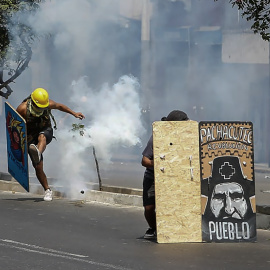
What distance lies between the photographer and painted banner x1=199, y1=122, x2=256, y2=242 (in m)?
9.49

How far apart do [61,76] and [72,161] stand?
79.8 ft

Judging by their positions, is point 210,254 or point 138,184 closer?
point 210,254

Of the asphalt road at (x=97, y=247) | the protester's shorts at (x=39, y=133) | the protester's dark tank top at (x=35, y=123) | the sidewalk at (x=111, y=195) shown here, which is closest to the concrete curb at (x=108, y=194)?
the sidewalk at (x=111, y=195)

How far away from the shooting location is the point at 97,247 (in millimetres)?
9039

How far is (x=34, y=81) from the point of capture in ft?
139

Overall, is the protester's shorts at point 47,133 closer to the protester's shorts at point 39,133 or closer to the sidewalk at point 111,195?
the protester's shorts at point 39,133

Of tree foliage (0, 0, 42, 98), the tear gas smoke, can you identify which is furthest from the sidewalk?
tree foliage (0, 0, 42, 98)

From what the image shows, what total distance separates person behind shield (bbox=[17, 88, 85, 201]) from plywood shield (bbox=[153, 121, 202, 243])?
3.17 meters

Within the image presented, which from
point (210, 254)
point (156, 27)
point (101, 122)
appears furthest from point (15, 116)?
point (156, 27)

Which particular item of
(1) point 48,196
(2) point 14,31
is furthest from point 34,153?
(2) point 14,31

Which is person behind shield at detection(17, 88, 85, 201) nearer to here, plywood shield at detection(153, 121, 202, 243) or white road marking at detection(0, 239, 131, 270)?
plywood shield at detection(153, 121, 202, 243)

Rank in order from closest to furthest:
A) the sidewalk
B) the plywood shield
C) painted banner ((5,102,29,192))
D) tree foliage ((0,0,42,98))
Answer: the plywood shield, the sidewalk, painted banner ((5,102,29,192)), tree foliage ((0,0,42,98))

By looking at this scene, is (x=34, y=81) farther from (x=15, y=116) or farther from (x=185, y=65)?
(x=15, y=116)

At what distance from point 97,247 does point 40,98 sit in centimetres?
373
